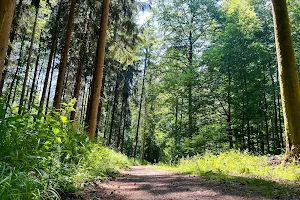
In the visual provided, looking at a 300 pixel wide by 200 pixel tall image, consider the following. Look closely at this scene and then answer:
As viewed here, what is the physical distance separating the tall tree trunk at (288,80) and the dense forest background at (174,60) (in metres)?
5.85

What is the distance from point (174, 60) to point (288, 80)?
17083mm

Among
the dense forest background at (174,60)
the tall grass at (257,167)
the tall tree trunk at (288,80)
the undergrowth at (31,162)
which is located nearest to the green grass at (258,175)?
the tall grass at (257,167)

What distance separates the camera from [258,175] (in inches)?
222

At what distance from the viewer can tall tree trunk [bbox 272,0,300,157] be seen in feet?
20.9

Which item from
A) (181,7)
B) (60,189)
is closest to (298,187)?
(60,189)

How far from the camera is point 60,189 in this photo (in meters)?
3.10

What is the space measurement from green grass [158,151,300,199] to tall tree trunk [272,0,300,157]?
715mm

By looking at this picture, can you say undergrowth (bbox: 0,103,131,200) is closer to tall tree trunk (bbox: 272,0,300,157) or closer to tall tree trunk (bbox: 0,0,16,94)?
tall tree trunk (bbox: 0,0,16,94)

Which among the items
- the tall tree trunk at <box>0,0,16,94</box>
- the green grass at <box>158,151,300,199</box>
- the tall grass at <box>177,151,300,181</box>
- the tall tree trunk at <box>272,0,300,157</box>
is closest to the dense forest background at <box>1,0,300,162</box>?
the tall tree trunk at <box>0,0,16,94</box>

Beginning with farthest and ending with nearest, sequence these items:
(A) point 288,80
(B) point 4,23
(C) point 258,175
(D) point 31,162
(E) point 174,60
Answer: (E) point 174,60, (A) point 288,80, (C) point 258,175, (B) point 4,23, (D) point 31,162

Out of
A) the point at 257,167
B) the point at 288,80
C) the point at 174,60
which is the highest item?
the point at 174,60

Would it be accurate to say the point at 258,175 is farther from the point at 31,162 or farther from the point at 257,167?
the point at 31,162

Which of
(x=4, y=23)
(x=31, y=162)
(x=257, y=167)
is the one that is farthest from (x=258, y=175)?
(x=4, y=23)

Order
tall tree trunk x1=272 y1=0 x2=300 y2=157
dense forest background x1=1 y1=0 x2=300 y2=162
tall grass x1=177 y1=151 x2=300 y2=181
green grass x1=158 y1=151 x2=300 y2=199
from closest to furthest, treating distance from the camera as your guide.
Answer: green grass x1=158 y1=151 x2=300 y2=199
tall grass x1=177 y1=151 x2=300 y2=181
tall tree trunk x1=272 y1=0 x2=300 y2=157
dense forest background x1=1 y1=0 x2=300 y2=162
